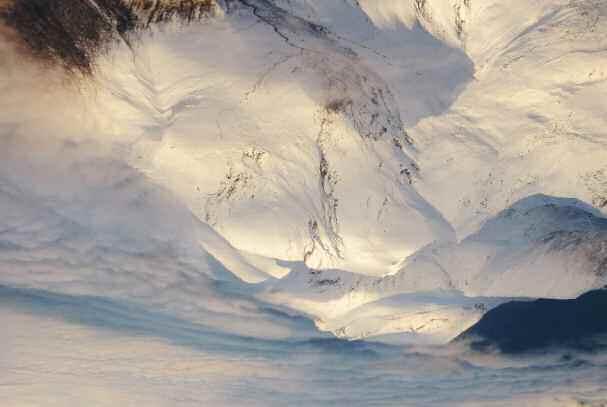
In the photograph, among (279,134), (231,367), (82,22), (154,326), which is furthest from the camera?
(231,367)

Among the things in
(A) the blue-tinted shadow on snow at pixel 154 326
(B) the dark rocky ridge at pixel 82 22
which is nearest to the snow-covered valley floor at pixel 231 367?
(A) the blue-tinted shadow on snow at pixel 154 326

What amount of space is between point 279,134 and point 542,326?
6931mm

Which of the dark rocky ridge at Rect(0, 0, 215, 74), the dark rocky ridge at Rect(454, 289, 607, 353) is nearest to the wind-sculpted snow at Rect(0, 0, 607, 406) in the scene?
the dark rocky ridge at Rect(0, 0, 215, 74)

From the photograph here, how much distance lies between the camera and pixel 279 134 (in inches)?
298

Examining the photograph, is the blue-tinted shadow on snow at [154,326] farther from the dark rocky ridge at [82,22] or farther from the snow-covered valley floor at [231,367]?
the dark rocky ridge at [82,22]

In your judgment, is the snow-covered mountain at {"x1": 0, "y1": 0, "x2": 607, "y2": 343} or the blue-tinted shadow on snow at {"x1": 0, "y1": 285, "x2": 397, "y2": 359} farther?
the blue-tinted shadow on snow at {"x1": 0, "y1": 285, "x2": 397, "y2": 359}

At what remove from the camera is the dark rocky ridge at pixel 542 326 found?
10.1 meters

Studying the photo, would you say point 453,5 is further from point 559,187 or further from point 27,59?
point 27,59

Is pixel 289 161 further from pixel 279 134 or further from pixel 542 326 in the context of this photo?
pixel 542 326

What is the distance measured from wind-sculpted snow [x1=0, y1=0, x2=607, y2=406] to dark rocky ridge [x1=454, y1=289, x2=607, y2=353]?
3.53ft

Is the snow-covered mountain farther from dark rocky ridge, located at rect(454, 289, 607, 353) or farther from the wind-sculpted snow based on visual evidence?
dark rocky ridge, located at rect(454, 289, 607, 353)

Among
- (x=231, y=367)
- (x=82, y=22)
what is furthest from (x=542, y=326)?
(x=82, y=22)

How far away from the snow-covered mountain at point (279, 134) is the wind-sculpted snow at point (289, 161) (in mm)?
28

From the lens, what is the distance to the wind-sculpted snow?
7.14m
